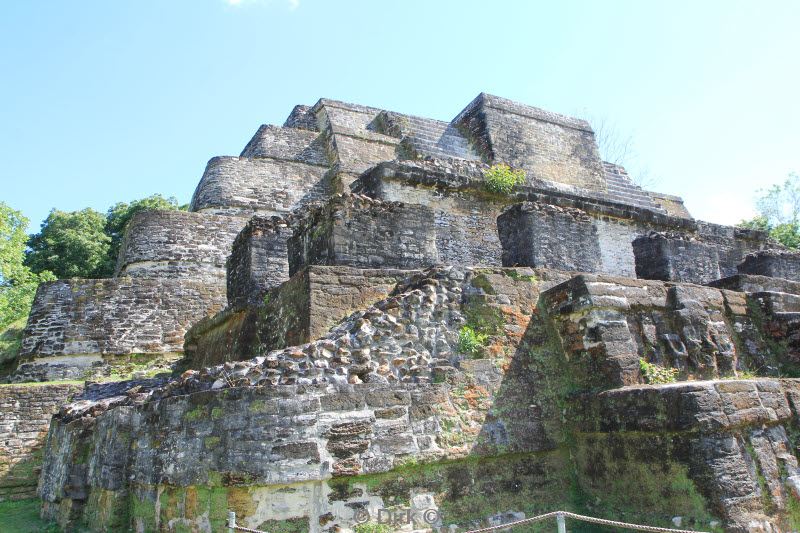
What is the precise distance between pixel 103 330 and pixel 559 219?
9.83 meters

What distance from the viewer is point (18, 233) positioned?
20922 millimetres

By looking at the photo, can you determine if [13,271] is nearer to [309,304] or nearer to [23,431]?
[23,431]

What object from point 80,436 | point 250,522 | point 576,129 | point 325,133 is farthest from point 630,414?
point 325,133

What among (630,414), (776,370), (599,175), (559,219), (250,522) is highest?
(599,175)

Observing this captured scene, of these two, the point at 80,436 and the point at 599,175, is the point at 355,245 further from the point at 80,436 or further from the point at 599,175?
the point at 599,175

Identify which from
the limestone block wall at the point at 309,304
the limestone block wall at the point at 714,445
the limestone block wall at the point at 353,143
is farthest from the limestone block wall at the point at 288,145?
the limestone block wall at the point at 714,445

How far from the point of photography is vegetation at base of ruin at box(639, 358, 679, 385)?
5523mm

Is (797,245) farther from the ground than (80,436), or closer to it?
farther from the ground

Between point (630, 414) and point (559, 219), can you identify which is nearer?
point (630, 414)

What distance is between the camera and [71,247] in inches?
929

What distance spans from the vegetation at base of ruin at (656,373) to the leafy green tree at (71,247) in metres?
22.7

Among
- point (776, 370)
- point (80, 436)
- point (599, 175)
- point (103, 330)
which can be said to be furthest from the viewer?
point (599, 175)

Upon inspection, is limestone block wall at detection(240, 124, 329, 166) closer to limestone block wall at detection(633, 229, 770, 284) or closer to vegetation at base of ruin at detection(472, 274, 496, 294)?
limestone block wall at detection(633, 229, 770, 284)

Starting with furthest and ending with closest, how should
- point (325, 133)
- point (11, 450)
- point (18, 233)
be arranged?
point (18, 233), point (325, 133), point (11, 450)
